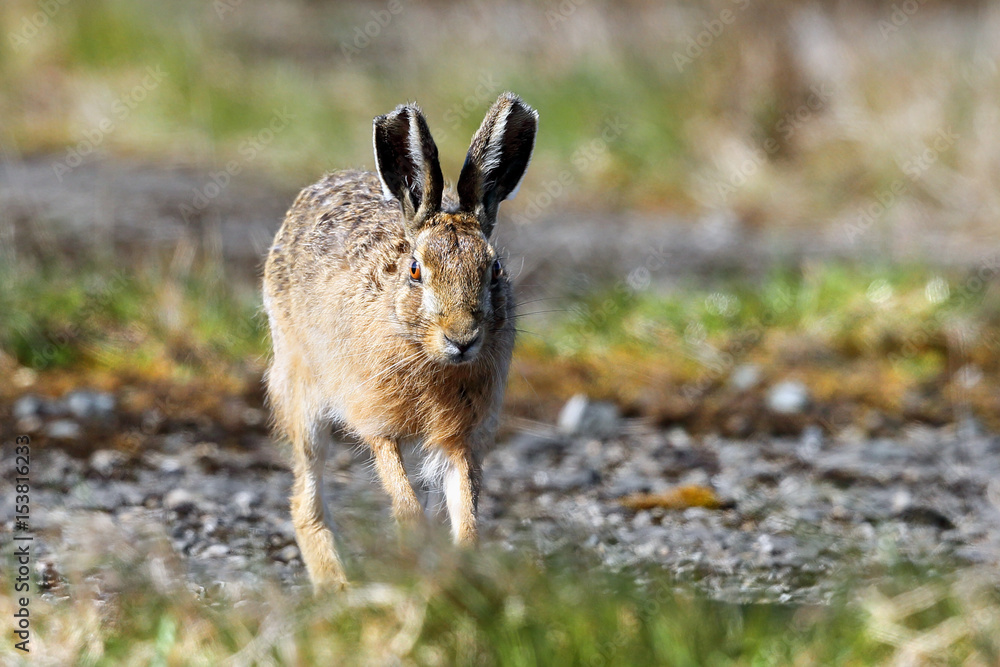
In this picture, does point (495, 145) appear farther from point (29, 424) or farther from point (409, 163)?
point (29, 424)

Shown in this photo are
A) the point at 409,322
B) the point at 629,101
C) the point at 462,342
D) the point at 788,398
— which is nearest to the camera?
the point at 462,342

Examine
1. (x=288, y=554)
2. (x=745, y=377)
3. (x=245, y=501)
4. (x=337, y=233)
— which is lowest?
(x=288, y=554)

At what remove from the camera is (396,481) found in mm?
4797

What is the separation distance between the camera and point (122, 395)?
22.3 ft

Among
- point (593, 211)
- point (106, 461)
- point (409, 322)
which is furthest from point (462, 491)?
point (593, 211)

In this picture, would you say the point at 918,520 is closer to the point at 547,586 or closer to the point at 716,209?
the point at 547,586

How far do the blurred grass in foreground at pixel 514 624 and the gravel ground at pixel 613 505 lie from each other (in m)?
0.21

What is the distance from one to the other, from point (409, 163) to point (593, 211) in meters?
7.24

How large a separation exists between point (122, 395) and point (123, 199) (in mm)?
4240

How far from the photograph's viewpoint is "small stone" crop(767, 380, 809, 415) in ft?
23.7

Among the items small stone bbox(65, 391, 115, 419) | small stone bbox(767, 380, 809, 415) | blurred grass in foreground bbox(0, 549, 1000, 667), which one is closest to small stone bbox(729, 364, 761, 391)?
small stone bbox(767, 380, 809, 415)

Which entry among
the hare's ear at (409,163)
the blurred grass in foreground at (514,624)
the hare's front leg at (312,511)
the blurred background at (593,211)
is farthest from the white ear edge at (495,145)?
the blurred grass in foreground at (514,624)

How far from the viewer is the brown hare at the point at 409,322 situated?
4.51 metres

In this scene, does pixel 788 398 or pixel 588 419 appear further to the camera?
pixel 788 398
